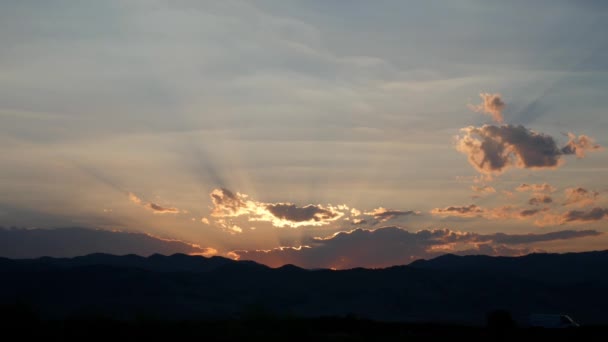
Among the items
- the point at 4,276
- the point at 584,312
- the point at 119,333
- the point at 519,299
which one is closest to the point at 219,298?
the point at 4,276

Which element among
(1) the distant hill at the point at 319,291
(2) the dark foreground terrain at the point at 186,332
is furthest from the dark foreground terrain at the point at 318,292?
(2) the dark foreground terrain at the point at 186,332

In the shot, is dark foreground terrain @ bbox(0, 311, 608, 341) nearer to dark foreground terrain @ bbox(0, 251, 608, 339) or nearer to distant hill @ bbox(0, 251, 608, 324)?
dark foreground terrain @ bbox(0, 251, 608, 339)

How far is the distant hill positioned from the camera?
15175cm

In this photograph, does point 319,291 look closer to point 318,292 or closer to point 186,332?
point 318,292

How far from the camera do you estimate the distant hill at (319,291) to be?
152 metres

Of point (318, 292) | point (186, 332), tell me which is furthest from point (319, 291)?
point (186, 332)

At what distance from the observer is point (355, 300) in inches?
6722

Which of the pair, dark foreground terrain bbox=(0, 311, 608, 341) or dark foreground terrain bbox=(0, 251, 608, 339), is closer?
dark foreground terrain bbox=(0, 311, 608, 341)

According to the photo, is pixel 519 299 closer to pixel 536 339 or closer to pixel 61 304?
pixel 61 304

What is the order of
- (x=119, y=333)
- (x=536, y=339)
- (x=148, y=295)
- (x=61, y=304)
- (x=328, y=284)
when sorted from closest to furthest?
(x=119, y=333), (x=536, y=339), (x=61, y=304), (x=148, y=295), (x=328, y=284)

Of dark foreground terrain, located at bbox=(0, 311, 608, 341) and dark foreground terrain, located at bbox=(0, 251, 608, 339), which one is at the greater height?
dark foreground terrain, located at bbox=(0, 251, 608, 339)

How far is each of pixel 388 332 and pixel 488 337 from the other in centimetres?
1016

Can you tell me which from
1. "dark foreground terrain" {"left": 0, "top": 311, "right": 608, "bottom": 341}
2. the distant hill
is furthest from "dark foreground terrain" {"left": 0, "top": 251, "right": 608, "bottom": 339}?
"dark foreground terrain" {"left": 0, "top": 311, "right": 608, "bottom": 341}

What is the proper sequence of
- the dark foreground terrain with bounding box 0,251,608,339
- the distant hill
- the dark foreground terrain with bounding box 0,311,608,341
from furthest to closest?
the distant hill
the dark foreground terrain with bounding box 0,251,608,339
the dark foreground terrain with bounding box 0,311,608,341
